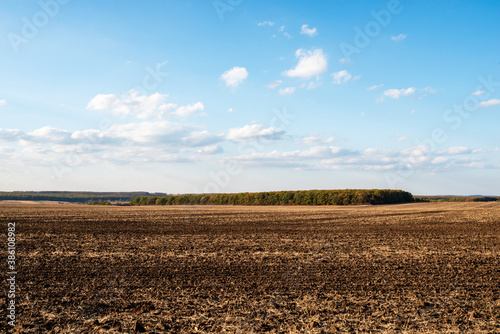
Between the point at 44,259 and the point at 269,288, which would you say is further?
the point at 44,259

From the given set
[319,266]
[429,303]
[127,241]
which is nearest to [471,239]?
[319,266]

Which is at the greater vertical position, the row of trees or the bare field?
the row of trees

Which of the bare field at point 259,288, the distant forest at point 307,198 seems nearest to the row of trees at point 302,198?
the distant forest at point 307,198

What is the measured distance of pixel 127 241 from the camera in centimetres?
1795

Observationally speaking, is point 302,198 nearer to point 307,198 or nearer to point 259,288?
point 307,198

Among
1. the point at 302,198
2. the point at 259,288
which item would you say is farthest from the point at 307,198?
the point at 259,288

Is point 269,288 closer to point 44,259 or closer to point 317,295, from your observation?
point 317,295

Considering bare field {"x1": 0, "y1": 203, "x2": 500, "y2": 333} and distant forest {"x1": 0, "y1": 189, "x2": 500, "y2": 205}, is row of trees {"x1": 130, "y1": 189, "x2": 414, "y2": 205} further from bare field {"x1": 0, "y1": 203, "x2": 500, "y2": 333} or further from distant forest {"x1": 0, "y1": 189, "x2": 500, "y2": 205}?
bare field {"x1": 0, "y1": 203, "x2": 500, "y2": 333}

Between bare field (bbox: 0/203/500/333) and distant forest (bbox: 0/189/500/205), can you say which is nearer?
bare field (bbox: 0/203/500/333)

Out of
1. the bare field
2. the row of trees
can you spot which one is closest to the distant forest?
the row of trees

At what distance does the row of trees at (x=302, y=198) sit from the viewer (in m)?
77.4

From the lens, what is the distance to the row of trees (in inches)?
3049

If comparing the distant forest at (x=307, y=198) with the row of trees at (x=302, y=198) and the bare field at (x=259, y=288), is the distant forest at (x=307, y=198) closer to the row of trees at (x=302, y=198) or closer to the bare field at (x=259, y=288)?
the row of trees at (x=302, y=198)

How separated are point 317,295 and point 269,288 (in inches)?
49.6
